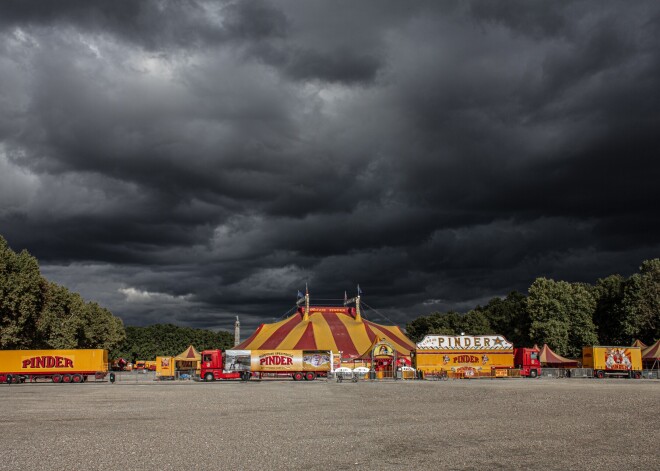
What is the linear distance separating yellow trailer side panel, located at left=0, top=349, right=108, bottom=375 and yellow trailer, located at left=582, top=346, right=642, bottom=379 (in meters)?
48.2

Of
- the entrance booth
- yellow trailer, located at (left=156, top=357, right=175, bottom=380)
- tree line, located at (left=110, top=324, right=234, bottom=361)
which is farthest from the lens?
tree line, located at (left=110, top=324, right=234, bottom=361)

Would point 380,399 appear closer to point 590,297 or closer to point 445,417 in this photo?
point 445,417

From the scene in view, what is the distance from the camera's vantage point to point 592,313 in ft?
267

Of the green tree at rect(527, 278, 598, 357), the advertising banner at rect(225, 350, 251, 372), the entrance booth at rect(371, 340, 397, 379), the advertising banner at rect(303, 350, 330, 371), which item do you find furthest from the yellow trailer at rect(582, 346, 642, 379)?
the advertising banner at rect(225, 350, 251, 372)

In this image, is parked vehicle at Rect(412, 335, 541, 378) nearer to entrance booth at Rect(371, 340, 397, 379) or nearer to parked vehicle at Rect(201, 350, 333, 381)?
entrance booth at Rect(371, 340, 397, 379)

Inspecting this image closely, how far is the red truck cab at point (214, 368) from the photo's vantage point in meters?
57.8

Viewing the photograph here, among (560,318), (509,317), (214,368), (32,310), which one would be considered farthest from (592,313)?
(32,310)

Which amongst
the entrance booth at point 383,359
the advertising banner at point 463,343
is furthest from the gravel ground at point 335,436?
the entrance booth at point 383,359

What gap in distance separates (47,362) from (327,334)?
34.9m

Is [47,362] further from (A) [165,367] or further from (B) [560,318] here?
(B) [560,318]

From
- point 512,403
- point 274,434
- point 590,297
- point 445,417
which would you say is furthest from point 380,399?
point 590,297

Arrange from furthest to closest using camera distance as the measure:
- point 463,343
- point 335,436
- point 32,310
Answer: point 463,343, point 32,310, point 335,436

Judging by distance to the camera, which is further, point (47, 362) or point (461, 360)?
point (461, 360)

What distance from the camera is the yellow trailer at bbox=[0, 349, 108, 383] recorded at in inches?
2109
